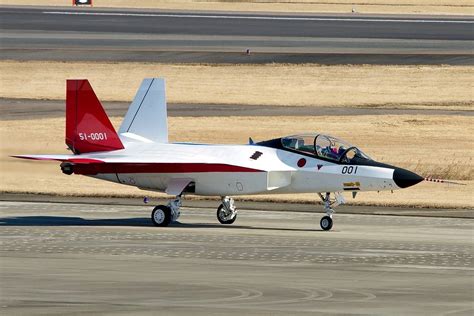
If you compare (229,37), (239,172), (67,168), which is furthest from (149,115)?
(229,37)

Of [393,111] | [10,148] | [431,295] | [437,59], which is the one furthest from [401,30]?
[431,295]

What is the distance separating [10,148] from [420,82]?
28991mm

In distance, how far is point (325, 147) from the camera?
4184 cm

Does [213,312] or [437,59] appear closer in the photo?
[213,312]

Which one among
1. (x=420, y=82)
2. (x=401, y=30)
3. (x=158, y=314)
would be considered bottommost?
(x=158, y=314)

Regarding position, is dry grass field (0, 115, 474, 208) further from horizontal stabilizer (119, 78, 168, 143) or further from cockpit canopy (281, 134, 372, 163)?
cockpit canopy (281, 134, 372, 163)

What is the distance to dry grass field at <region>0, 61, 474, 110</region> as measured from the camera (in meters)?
75.4

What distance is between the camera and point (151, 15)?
115m

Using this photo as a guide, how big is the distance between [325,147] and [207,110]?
31.0 meters

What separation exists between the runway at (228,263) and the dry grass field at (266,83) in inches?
1110

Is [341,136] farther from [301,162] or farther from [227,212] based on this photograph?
[301,162]

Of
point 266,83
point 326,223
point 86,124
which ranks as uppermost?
point 266,83

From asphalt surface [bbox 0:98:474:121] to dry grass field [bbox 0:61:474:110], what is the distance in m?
1.28

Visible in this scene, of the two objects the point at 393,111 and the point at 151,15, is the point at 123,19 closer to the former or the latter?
the point at 151,15
